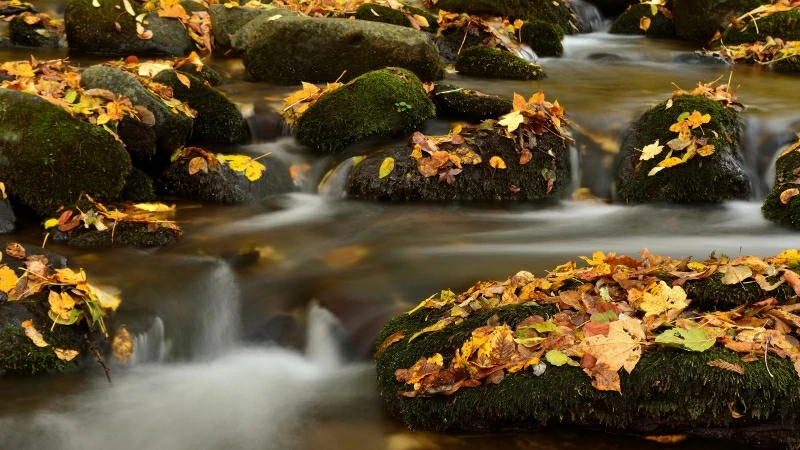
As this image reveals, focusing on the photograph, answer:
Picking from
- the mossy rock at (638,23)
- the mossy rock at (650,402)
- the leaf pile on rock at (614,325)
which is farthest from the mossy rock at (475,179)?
the mossy rock at (638,23)

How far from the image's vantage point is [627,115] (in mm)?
7930

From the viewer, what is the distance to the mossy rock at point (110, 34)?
10.3 metres

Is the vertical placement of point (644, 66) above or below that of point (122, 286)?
above

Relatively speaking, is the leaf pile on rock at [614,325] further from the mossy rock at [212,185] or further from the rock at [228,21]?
the rock at [228,21]

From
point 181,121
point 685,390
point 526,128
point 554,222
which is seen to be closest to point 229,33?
point 181,121

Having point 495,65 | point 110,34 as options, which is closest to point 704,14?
point 495,65

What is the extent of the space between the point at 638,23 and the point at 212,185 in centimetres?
852

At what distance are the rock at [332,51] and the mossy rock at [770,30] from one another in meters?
4.80

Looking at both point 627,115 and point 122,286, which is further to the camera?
point 627,115

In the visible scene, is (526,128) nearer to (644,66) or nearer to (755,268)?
(755,268)

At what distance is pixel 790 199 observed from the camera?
20.9ft

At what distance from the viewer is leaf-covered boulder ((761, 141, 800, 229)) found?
20.8ft

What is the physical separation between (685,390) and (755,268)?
978 millimetres

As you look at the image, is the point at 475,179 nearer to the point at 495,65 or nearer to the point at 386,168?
the point at 386,168
